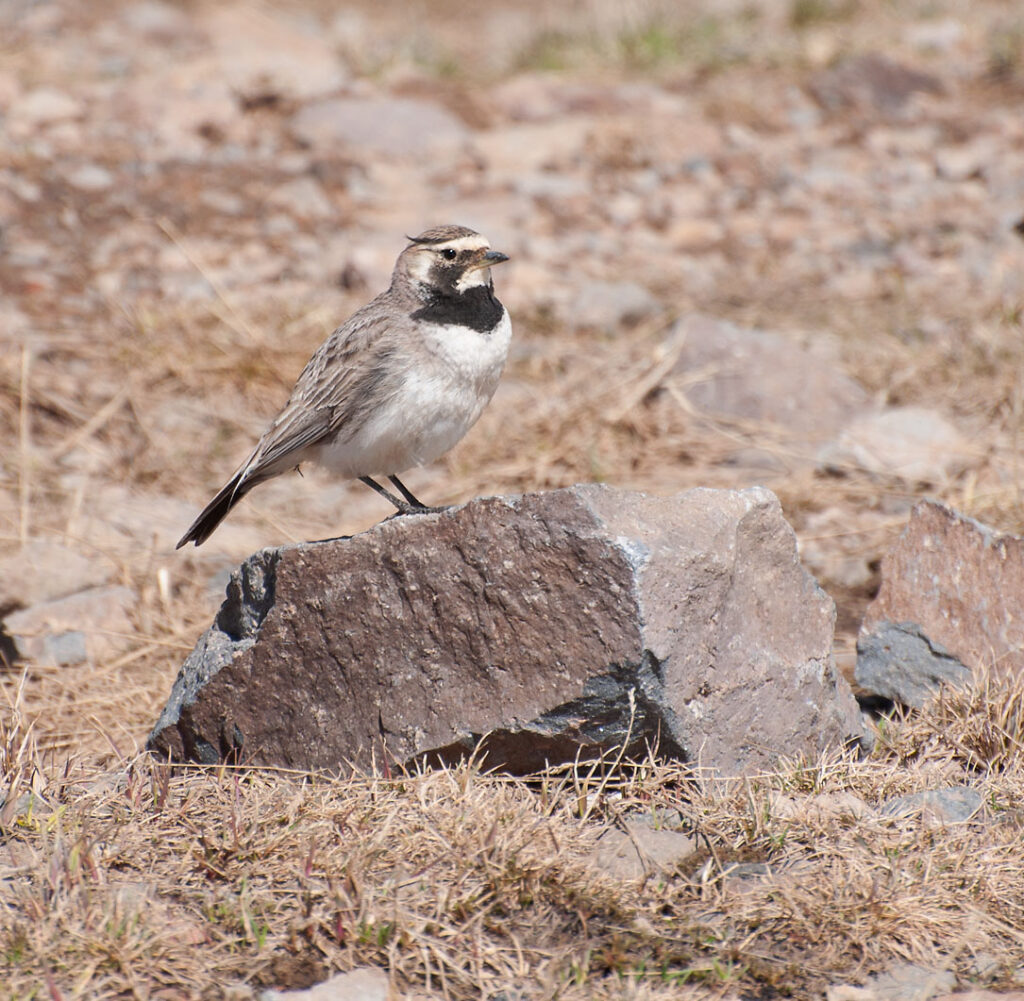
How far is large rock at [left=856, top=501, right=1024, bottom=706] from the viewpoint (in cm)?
466

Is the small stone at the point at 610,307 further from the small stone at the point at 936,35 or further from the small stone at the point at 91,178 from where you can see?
the small stone at the point at 936,35

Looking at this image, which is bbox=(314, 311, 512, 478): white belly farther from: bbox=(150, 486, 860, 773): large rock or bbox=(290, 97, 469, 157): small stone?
bbox=(290, 97, 469, 157): small stone

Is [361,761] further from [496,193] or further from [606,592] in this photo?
[496,193]

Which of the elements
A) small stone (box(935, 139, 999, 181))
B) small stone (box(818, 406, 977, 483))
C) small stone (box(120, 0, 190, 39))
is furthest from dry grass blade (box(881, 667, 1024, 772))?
small stone (box(120, 0, 190, 39))

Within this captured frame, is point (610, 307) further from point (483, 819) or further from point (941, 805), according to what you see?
point (483, 819)

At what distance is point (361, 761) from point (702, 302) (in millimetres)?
5783

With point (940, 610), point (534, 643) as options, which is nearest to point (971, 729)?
point (940, 610)

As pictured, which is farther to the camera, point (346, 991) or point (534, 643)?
point (534, 643)

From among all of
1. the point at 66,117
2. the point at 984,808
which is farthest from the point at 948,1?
the point at 984,808

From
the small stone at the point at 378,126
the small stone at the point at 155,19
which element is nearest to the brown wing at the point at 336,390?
the small stone at the point at 378,126

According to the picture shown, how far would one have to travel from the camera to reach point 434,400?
16.3 feet

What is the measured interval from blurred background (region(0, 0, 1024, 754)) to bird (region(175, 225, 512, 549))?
109 cm

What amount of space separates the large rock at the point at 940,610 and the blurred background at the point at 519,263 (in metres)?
0.79

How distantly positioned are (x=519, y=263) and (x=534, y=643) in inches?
225
